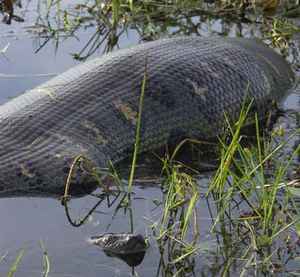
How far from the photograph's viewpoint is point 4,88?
652cm

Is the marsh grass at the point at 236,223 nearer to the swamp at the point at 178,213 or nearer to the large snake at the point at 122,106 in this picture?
the swamp at the point at 178,213

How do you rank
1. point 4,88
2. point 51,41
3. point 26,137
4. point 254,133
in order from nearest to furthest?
1. point 26,137
2. point 254,133
3. point 4,88
4. point 51,41

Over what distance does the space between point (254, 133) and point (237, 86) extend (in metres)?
0.32

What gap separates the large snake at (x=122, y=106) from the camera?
519 cm

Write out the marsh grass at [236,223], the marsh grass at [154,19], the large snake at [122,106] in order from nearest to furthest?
the marsh grass at [236,223] → the large snake at [122,106] → the marsh grass at [154,19]

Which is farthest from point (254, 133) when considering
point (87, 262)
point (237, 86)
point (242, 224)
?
point (87, 262)

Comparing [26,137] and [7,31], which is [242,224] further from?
[7,31]

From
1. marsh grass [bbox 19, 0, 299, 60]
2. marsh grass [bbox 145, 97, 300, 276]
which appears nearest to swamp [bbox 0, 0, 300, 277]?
marsh grass [bbox 145, 97, 300, 276]

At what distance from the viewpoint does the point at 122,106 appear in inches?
222

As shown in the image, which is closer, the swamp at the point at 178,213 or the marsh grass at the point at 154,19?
the swamp at the point at 178,213

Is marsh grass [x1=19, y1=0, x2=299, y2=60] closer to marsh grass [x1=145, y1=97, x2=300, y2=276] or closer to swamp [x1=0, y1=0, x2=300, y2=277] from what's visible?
swamp [x1=0, y1=0, x2=300, y2=277]

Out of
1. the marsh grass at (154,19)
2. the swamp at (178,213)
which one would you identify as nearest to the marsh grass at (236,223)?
the swamp at (178,213)

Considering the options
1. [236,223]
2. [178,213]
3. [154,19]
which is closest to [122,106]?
[178,213]

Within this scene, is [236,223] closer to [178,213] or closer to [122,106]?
[178,213]
